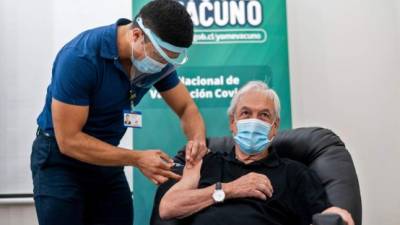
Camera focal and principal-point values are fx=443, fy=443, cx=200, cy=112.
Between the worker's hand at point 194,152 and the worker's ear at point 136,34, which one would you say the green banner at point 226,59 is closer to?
the worker's hand at point 194,152

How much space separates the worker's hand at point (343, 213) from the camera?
5.03 ft

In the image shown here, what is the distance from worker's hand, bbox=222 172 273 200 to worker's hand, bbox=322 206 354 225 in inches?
9.2

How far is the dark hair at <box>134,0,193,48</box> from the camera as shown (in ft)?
4.66

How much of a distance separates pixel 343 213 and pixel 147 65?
87 cm

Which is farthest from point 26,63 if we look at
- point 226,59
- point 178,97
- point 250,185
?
point 250,185

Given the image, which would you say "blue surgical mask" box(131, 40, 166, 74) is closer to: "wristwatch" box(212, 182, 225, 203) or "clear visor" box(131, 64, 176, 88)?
"clear visor" box(131, 64, 176, 88)

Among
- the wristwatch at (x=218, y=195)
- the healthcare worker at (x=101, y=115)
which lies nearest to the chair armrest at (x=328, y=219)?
the wristwatch at (x=218, y=195)

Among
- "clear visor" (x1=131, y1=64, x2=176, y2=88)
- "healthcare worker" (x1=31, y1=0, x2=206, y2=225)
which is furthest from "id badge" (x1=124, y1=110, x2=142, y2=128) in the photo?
"clear visor" (x1=131, y1=64, x2=176, y2=88)

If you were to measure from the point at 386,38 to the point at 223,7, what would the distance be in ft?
3.85

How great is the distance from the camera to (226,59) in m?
2.72

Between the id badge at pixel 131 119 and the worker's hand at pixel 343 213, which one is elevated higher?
the id badge at pixel 131 119

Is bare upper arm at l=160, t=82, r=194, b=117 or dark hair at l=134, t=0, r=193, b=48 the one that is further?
bare upper arm at l=160, t=82, r=194, b=117

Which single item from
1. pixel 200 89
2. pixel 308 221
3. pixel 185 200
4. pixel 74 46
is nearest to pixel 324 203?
pixel 308 221

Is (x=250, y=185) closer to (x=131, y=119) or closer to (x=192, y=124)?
(x=192, y=124)
